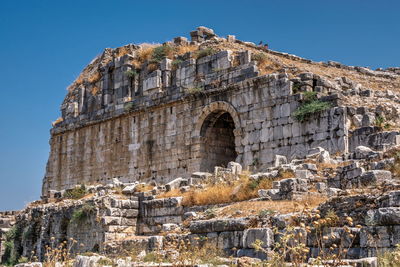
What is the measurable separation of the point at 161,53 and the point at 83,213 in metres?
10.6

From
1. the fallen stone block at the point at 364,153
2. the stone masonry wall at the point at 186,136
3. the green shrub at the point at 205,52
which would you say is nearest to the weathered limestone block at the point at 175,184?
the stone masonry wall at the point at 186,136

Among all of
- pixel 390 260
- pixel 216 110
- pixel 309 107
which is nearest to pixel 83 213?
pixel 216 110

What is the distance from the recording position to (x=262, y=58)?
21.9 metres

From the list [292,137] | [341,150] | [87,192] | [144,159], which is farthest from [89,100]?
[341,150]

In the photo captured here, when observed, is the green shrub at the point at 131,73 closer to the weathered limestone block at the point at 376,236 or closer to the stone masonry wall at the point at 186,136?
the stone masonry wall at the point at 186,136

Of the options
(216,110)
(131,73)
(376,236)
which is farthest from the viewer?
(131,73)

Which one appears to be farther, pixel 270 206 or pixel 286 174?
pixel 286 174

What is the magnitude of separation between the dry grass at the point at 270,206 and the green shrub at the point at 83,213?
5.36 meters

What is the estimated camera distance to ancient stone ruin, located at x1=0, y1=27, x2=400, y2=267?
30.6 feet

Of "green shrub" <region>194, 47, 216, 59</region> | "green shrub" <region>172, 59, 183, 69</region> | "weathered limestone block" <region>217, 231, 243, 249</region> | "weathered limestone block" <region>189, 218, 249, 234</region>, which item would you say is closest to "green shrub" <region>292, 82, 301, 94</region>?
"green shrub" <region>194, 47, 216, 59</region>

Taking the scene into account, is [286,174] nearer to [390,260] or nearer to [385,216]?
[385,216]

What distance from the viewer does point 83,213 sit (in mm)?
17141

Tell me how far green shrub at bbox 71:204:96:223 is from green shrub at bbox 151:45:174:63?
1007 centimetres

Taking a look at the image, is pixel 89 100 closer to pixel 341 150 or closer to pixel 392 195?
pixel 341 150
